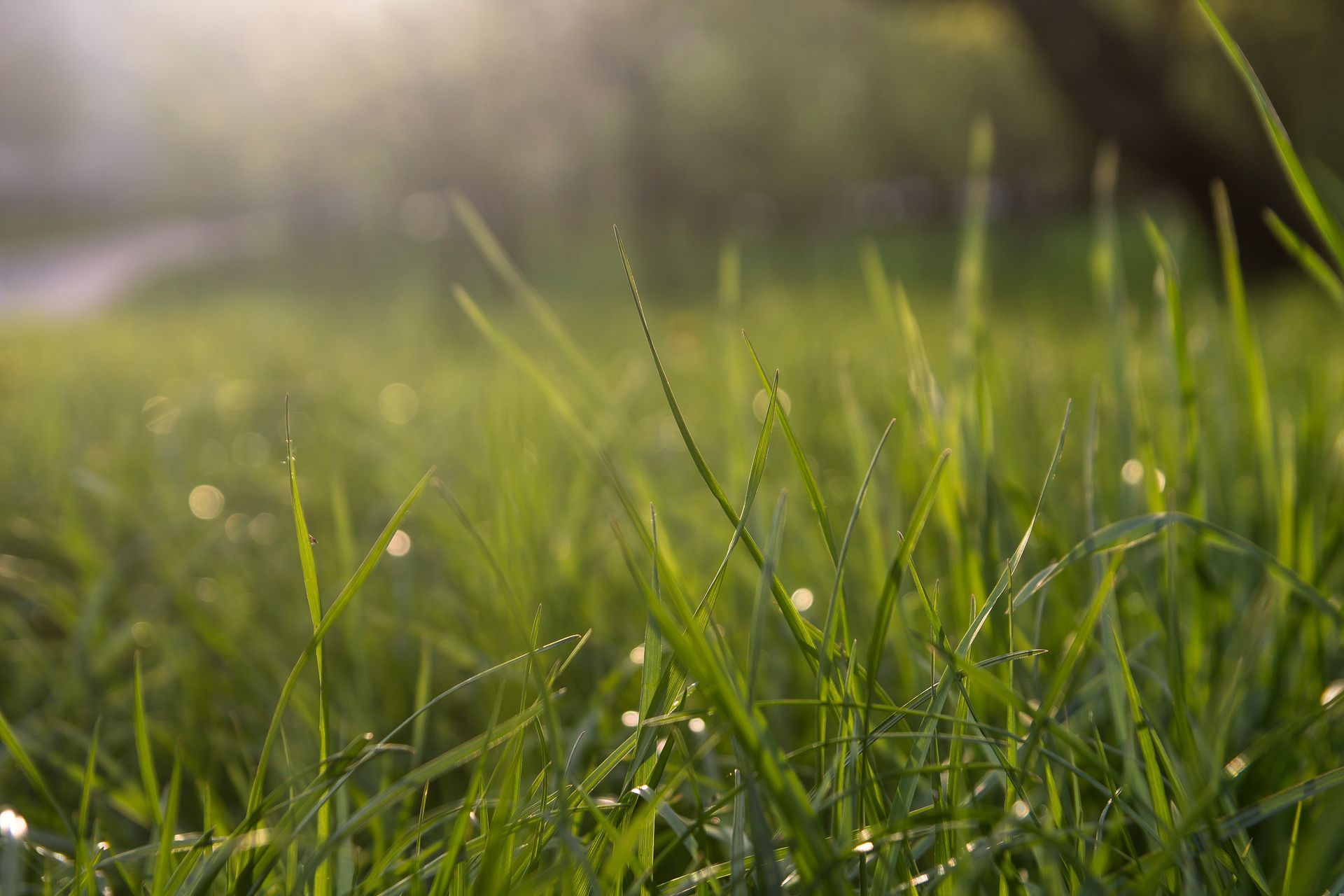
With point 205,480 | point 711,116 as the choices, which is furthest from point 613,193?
point 205,480

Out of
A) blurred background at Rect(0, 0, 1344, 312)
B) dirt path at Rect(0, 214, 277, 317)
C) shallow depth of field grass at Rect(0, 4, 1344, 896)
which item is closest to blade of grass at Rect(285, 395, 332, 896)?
shallow depth of field grass at Rect(0, 4, 1344, 896)

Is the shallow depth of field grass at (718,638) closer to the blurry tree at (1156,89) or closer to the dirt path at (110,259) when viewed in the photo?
the blurry tree at (1156,89)

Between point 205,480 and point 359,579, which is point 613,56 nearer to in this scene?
point 205,480

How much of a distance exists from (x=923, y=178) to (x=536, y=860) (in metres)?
15.8

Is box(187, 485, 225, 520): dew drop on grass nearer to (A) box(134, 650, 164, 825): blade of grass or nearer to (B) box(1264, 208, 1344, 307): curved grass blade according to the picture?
(A) box(134, 650, 164, 825): blade of grass

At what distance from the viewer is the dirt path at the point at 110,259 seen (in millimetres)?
5262

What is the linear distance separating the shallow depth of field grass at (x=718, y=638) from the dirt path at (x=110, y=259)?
4164mm

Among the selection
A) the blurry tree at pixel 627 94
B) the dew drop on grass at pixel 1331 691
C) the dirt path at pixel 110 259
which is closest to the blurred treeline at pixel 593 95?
the blurry tree at pixel 627 94

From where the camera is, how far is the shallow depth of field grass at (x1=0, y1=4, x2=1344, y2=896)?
30cm

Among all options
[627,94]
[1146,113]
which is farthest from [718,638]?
[627,94]

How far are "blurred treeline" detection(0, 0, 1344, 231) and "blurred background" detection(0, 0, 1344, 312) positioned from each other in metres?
0.03

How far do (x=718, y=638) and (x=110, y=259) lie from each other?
9.83 m

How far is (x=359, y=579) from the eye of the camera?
0.92 feet

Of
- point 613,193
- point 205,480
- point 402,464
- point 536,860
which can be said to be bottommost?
point 613,193
